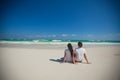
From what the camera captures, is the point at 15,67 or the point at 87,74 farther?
the point at 15,67

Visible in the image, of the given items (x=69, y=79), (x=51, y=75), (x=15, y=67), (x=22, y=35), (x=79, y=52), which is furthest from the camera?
(x=22, y=35)

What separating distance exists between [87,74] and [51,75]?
1.46 feet

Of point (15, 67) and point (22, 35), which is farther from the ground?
point (22, 35)

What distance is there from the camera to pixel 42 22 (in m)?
7.51

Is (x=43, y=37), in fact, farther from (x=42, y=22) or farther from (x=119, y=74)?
(x=119, y=74)

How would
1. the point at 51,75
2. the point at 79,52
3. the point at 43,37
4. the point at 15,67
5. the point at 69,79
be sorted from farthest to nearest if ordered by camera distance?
the point at 43,37 < the point at 79,52 < the point at 15,67 < the point at 51,75 < the point at 69,79

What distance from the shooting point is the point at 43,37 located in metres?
9.34

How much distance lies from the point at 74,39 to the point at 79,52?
6155 mm

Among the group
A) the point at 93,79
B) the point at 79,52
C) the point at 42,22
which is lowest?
the point at 93,79

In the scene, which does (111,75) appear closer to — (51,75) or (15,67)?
(51,75)

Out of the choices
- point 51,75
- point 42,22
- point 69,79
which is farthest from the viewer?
point 42,22

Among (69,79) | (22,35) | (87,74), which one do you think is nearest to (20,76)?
(69,79)

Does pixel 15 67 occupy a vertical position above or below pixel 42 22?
below

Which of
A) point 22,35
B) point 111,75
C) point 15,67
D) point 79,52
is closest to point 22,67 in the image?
point 15,67
